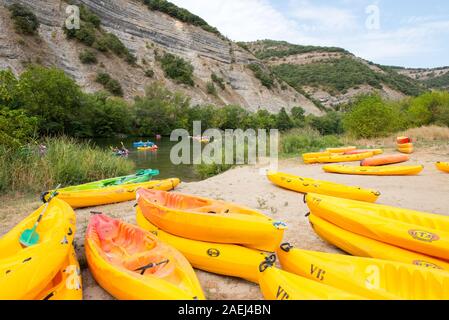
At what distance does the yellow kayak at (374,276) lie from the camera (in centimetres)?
233

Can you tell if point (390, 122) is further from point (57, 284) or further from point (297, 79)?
point (297, 79)

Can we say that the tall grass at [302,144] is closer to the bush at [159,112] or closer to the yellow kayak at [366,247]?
the yellow kayak at [366,247]

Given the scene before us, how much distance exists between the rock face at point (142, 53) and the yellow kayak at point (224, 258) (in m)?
31.1

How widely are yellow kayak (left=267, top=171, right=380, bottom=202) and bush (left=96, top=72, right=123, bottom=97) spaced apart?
30738 millimetres

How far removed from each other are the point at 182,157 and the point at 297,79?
193 feet

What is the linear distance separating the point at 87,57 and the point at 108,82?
11.4 ft

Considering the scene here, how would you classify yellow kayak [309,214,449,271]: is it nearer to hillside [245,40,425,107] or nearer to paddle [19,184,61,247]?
paddle [19,184,61,247]

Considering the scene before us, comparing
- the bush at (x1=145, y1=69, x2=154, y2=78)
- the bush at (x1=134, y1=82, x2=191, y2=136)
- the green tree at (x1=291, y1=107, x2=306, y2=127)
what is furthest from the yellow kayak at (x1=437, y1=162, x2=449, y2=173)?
the bush at (x1=145, y1=69, x2=154, y2=78)

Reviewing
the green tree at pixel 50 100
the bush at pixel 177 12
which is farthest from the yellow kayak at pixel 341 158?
the bush at pixel 177 12

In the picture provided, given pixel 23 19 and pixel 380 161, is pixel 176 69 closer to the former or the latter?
pixel 23 19

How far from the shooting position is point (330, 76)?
6962cm

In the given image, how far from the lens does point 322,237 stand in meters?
3.95

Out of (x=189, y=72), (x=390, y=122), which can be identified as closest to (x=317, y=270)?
(x=390, y=122)

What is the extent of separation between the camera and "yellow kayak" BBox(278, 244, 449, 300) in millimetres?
2330
